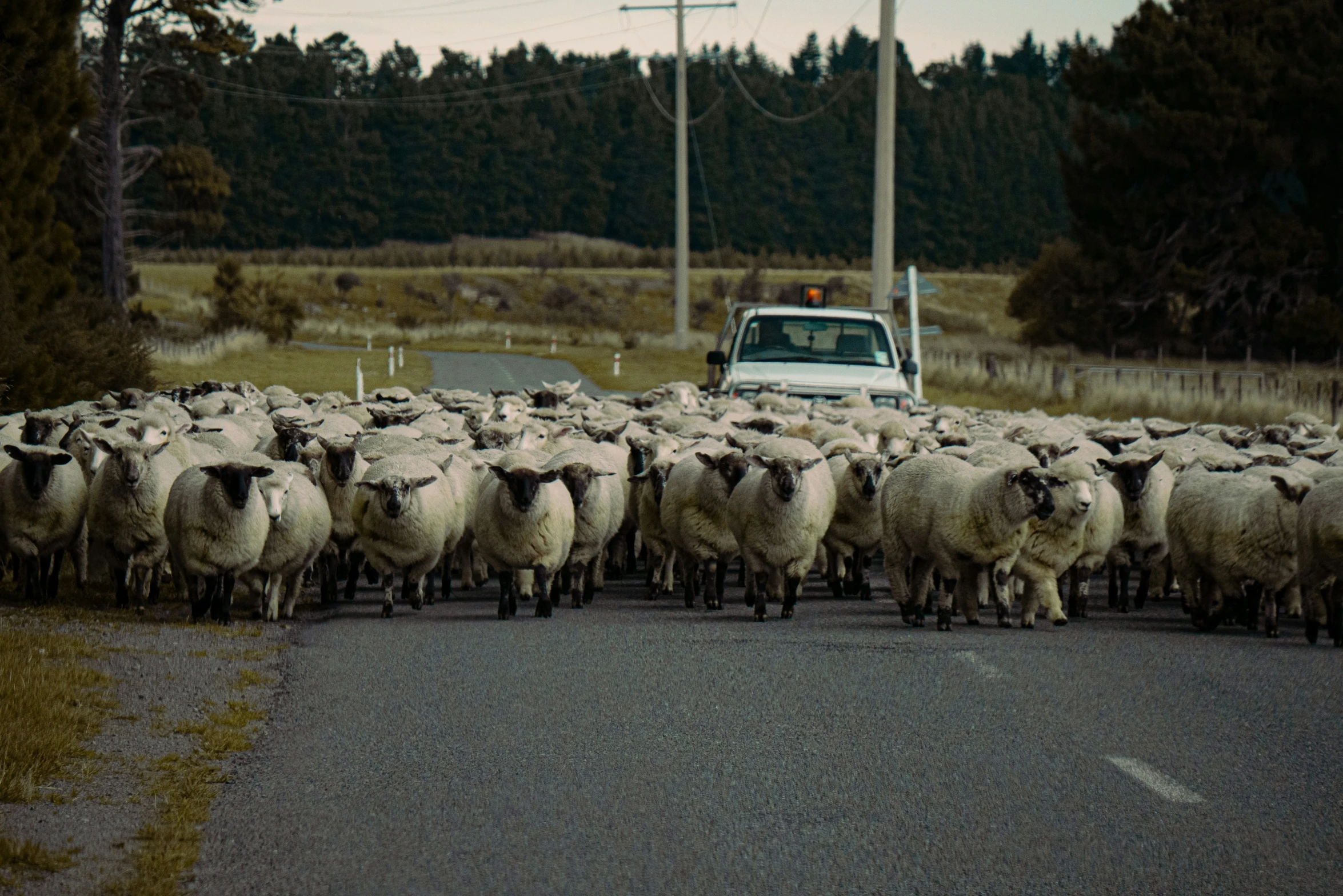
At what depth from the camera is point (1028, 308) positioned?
58562 mm

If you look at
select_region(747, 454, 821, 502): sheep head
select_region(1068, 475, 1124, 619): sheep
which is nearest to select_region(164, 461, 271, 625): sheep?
select_region(747, 454, 821, 502): sheep head

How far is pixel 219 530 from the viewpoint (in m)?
11.4

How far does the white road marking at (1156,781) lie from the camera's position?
694 cm

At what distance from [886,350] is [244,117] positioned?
371 feet

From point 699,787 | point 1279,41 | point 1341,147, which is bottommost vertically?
point 699,787

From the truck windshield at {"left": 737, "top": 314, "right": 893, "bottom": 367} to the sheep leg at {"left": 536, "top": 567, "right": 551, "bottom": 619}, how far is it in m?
10.0

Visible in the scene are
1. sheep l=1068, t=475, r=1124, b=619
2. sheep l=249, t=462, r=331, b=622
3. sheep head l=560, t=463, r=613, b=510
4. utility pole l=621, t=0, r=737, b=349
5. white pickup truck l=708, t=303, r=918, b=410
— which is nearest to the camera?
sheep l=249, t=462, r=331, b=622

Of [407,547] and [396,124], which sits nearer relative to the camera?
[407,547]

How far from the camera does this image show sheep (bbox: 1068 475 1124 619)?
478 inches

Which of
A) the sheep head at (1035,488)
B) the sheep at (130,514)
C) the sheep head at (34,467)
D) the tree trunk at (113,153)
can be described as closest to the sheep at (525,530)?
the sheep at (130,514)

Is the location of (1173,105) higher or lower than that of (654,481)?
higher

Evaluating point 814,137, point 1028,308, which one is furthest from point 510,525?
point 814,137

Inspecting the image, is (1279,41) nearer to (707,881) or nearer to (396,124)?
(707,881)

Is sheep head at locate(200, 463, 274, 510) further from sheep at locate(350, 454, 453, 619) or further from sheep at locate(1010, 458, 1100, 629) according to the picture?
sheep at locate(1010, 458, 1100, 629)
